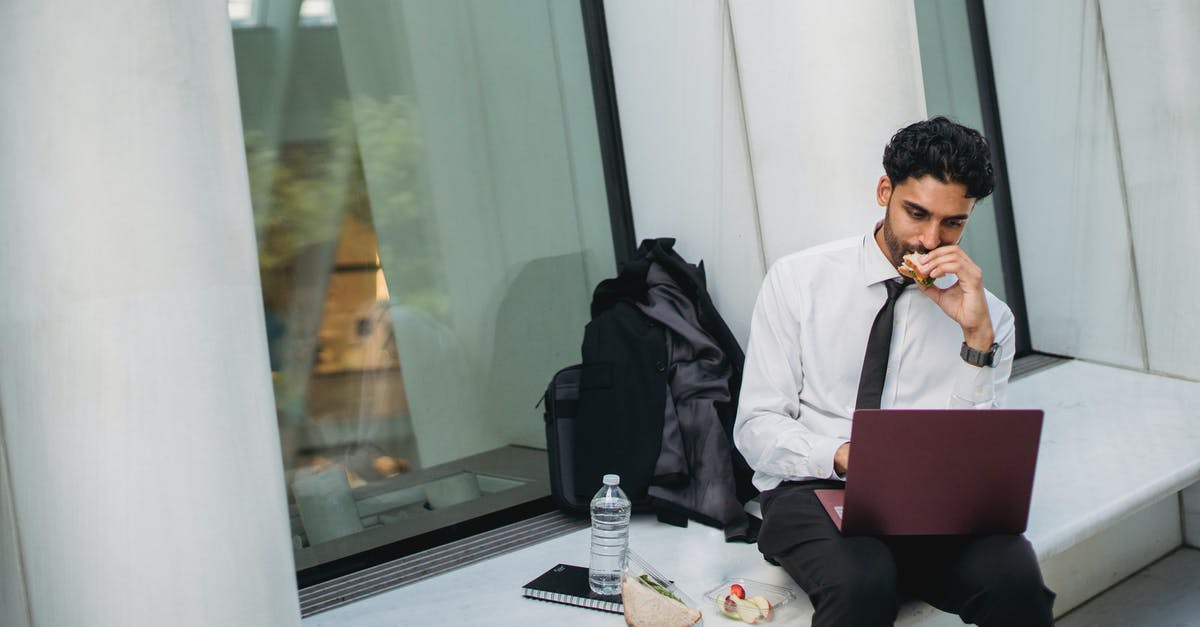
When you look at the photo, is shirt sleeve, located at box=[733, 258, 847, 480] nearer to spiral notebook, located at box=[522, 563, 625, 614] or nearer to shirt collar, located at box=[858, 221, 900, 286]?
shirt collar, located at box=[858, 221, 900, 286]

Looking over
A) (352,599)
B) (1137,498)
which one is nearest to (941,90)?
(1137,498)

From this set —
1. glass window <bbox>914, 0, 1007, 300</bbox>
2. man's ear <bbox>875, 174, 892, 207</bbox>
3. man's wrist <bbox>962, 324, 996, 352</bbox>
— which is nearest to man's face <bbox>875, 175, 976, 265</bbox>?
man's ear <bbox>875, 174, 892, 207</bbox>

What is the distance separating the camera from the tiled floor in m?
3.33

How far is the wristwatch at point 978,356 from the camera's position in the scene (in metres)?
2.58

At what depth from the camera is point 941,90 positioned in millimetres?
5008

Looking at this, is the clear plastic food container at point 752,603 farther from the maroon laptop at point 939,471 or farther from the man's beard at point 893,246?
the man's beard at point 893,246

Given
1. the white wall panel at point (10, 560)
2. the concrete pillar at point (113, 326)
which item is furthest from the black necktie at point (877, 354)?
the white wall panel at point (10, 560)

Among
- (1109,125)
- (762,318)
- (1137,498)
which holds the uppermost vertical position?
(1109,125)

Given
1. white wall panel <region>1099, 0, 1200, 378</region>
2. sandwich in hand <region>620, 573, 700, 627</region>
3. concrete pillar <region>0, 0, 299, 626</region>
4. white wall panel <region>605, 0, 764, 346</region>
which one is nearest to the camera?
concrete pillar <region>0, 0, 299, 626</region>

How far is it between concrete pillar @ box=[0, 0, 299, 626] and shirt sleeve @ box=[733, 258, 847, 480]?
4.43 ft

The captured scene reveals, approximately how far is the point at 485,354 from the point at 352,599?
1112 millimetres

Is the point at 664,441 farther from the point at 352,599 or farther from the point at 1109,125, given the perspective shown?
the point at 1109,125

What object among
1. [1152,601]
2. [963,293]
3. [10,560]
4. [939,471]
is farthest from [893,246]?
[10,560]

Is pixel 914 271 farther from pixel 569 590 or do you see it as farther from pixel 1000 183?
pixel 1000 183
